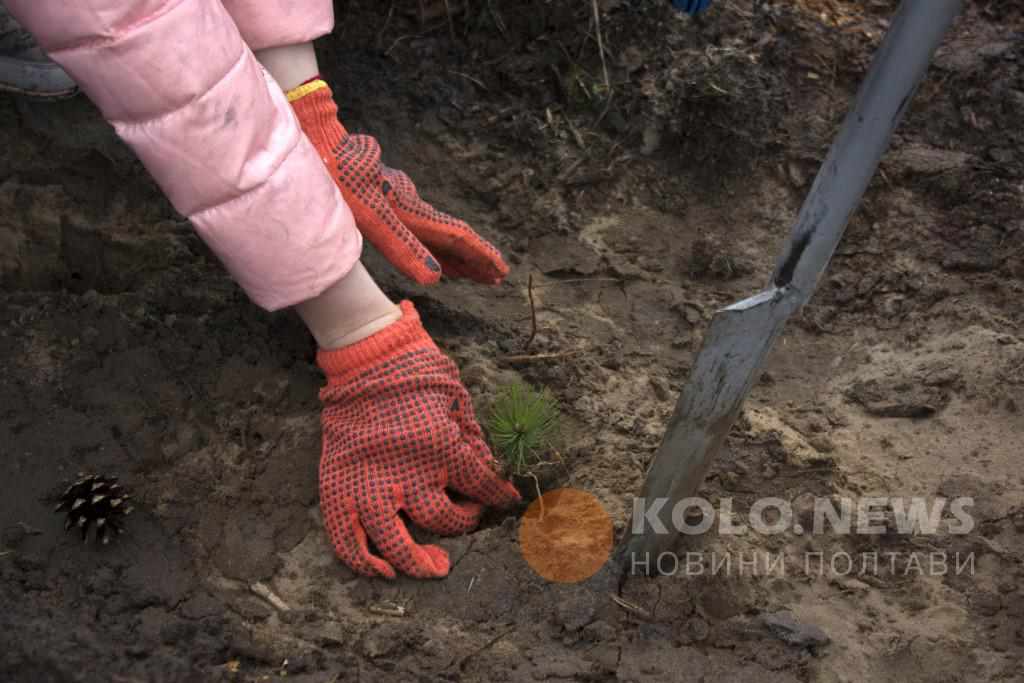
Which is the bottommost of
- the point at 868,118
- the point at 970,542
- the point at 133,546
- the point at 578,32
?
the point at 133,546

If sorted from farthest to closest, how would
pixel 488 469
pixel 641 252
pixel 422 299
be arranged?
1. pixel 641 252
2. pixel 422 299
3. pixel 488 469

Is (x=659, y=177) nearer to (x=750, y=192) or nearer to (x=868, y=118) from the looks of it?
(x=750, y=192)

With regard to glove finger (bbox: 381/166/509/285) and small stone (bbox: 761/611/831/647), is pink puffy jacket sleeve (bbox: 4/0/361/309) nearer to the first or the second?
glove finger (bbox: 381/166/509/285)

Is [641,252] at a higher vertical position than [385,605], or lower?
higher

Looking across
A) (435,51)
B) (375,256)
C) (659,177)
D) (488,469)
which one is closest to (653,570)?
(488,469)

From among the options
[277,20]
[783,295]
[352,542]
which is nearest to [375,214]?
[277,20]

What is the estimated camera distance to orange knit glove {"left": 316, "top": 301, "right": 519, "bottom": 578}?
1.74 meters

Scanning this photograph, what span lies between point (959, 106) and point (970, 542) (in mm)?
1474

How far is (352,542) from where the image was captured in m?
1.74

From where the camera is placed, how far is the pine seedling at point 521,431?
1.83 metres

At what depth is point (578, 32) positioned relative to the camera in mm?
2791

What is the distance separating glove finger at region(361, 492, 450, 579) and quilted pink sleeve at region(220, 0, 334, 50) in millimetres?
886

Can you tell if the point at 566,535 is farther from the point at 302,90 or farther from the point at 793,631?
the point at 302,90

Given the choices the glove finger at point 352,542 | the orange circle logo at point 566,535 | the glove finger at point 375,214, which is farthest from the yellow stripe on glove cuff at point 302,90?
the orange circle logo at point 566,535
